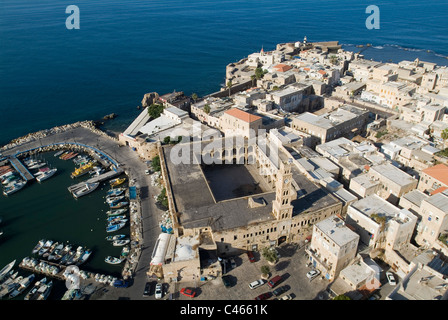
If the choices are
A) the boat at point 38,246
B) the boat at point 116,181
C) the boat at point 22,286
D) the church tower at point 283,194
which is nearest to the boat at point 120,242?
the boat at point 38,246

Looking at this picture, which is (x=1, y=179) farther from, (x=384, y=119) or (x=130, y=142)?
(x=384, y=119)

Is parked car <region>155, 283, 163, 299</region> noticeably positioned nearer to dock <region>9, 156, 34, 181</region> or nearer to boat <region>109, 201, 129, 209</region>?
boat <region>109, 201, 129, 209</region>

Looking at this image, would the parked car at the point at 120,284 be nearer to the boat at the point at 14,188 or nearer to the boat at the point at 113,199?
the boat at the point at 113,199

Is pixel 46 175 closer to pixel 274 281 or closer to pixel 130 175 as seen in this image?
pixel 130 175

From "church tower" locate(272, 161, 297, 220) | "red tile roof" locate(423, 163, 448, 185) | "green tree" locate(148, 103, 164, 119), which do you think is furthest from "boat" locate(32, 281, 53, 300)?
"red tile roof" locate(423, 163, 448, 185)

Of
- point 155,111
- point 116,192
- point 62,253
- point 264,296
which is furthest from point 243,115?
point 62,253

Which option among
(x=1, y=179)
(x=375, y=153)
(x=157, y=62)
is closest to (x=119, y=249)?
(x=1, y=179)
